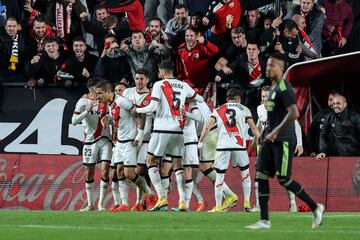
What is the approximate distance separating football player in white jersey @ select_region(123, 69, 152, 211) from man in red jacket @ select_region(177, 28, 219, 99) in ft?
6.51

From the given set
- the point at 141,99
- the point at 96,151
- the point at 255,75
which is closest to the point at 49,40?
the point at 96,151

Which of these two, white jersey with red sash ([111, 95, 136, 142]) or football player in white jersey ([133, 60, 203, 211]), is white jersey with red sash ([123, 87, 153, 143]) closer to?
white jersey with red sash ([111, 95, 136, 142])

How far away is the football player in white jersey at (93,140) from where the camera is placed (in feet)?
70.6

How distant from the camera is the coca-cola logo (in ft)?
74.7

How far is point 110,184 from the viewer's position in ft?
74.8

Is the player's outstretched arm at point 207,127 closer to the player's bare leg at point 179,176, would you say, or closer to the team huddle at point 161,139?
the team huddle at point 161,139

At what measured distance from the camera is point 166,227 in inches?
579

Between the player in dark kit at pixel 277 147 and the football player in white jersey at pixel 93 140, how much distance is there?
7456 millimetres

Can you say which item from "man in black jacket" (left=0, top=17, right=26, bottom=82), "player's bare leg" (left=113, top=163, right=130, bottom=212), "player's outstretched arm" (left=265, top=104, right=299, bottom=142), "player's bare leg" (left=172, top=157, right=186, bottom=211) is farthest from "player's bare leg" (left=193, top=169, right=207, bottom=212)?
"player's outstretched arm" (left=265, top=104, right=299, bottom=142)

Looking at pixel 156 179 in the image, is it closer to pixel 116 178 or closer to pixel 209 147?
pixel 116 178

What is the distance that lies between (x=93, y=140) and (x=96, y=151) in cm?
21

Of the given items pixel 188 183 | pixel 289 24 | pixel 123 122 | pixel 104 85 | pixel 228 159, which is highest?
pixel 289 24

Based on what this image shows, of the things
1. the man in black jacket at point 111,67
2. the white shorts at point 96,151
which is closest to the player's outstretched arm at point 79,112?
the white shorts at point 96,151

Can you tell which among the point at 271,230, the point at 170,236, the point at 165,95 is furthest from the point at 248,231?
the point at 165,95
